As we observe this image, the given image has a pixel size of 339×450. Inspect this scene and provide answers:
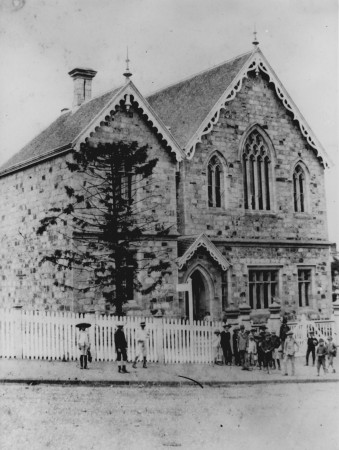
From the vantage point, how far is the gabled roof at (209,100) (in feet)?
91.8

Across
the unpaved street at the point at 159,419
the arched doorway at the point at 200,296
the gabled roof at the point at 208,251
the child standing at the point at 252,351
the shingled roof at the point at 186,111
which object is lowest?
the unpaved street at the point at 159,419

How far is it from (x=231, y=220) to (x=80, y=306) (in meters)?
8.33

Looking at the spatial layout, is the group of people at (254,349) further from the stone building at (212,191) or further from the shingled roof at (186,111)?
the shingled roof at (186,111)

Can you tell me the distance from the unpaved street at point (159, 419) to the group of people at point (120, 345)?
2.24m

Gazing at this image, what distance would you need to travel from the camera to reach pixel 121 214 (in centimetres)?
2427

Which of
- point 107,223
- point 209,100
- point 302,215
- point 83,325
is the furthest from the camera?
point 302,215

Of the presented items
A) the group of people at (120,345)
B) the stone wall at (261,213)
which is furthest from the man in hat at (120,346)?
the stone wall at (261,213)

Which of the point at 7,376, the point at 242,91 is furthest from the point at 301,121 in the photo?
the point at 7,376

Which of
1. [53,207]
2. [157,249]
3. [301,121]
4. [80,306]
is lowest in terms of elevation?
[80,306]

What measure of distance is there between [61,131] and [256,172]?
884cm

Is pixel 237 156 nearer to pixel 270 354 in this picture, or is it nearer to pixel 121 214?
pixel 121 214

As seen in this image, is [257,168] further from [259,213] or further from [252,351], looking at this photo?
[252,351]

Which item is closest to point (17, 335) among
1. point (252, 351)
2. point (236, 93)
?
point (252, 351)

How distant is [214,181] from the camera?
93.2ft
